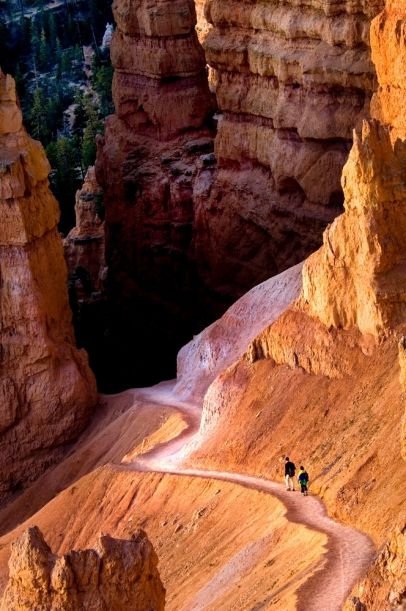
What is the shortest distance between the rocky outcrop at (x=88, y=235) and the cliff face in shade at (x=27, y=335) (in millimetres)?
23428

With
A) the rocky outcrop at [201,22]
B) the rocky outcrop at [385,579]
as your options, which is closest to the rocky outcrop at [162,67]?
the rocky outcrop at [201,22]

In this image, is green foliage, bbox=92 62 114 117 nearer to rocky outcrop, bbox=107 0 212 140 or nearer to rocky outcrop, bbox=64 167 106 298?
rocky outcrop, bbox=64 167 106 298

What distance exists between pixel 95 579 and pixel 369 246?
1479 cm

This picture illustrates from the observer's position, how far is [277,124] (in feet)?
199

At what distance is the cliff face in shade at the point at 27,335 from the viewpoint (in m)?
52.0

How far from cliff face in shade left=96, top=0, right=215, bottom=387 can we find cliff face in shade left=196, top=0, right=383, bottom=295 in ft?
7.64

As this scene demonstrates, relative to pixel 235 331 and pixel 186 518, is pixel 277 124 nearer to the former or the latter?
pixel 235 331

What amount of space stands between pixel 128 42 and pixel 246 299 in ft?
74.5

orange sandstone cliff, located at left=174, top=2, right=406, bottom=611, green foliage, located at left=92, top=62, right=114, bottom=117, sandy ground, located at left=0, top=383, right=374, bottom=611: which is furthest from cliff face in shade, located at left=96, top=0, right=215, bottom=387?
orange sandstone cliff, located at left=174, top=2, right=406, bottom=611

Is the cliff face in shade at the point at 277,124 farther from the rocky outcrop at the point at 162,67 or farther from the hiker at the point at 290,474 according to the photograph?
the hiker at the point at 290,474

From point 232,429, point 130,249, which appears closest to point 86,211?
point 130,249

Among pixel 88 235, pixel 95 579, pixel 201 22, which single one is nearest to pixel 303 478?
pixel 95 579

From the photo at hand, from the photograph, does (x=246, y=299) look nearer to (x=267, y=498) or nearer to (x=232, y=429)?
(x=232, y=429)

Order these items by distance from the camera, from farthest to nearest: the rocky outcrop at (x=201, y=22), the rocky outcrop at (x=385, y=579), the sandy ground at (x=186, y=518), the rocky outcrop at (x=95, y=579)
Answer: the rocky outcrop at (x=201, y=22)
the sandy ground at (x=186, y=518)
the rocky outcrop at (x=95, y=579)
the rocky outcrop at (x=385, y=579)
